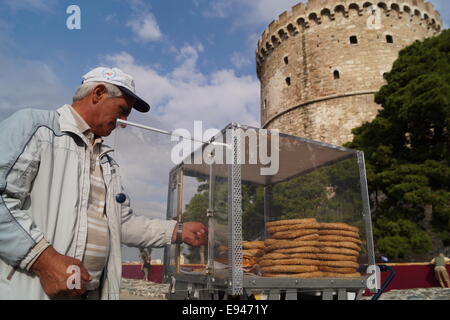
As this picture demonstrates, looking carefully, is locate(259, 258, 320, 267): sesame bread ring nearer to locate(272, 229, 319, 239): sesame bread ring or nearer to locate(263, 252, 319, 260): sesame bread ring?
locate(263, 252, 319, 260): sesame bread ring

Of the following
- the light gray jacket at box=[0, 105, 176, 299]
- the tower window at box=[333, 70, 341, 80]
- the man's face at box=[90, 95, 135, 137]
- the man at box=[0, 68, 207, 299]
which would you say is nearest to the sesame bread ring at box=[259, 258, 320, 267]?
the man at box=[0, 68, 207, 299]

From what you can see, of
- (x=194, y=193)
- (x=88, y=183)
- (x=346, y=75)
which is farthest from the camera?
(x=346, y=75)

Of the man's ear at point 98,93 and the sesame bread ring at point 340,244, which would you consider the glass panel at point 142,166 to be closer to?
the man's ear at point 98,93

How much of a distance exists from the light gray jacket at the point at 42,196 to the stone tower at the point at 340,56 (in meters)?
16.3

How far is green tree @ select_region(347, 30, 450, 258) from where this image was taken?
10281mm

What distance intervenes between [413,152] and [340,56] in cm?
774

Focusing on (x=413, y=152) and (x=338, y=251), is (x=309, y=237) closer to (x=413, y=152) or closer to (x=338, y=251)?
(x=338, y=251)

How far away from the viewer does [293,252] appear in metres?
2.99

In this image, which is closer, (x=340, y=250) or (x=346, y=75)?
(x=340, y=250)

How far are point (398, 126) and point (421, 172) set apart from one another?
1908 mm

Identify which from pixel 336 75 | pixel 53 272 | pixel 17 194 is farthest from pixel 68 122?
pixel 336 75
